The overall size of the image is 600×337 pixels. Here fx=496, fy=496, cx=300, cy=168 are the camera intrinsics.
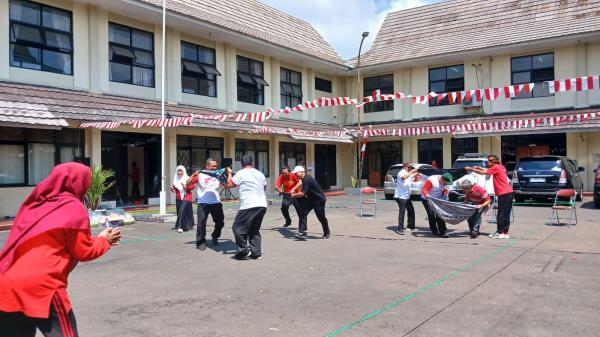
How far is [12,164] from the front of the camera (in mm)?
14219

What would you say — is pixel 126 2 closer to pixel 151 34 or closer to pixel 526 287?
pixel 151 34

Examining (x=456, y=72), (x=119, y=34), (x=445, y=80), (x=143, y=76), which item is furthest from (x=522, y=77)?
(x=119, y=34)

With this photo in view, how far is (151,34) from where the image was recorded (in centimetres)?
1855

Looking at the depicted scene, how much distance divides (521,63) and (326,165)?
37.3 feet

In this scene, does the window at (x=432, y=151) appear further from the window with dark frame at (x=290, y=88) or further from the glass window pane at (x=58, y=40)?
the glass window pane at (x=58, y=40)

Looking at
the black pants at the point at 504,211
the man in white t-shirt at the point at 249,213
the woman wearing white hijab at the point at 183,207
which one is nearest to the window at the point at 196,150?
the woman wearing white hijab at the point at 183,207

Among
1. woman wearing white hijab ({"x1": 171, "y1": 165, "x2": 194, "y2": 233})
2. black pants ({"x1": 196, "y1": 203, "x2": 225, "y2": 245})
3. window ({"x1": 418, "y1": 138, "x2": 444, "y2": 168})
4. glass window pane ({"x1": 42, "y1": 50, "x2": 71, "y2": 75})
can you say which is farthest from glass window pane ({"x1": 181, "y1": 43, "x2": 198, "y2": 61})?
window ({"x1": 418, "y1": 138, "x2": 444, "y2": 168})

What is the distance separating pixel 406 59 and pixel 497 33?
463cm

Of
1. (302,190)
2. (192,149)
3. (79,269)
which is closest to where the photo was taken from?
(79,269)

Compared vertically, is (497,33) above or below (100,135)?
above

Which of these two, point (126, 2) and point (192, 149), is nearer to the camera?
point (126, 2)

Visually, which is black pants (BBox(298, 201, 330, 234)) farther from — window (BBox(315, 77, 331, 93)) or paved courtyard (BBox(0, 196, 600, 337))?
window (BBox(315, 77, 331, 93))

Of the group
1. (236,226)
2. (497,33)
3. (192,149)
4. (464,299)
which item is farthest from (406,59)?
(464,299)

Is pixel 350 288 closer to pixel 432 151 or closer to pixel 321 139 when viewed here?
pixel 321 139
